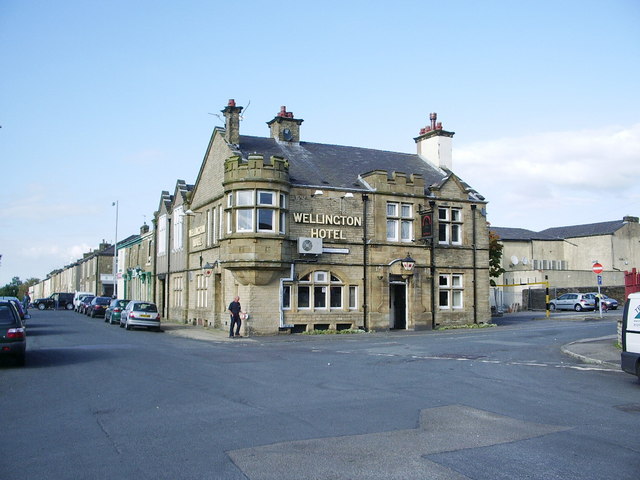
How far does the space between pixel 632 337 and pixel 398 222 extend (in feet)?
64.7

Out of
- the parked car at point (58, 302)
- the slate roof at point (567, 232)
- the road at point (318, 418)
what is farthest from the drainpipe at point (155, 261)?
the slate roof at point (567, 232)

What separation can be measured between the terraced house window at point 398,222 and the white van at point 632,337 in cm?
1910

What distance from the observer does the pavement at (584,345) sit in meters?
17.3

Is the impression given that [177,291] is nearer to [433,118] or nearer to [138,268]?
[138,268]

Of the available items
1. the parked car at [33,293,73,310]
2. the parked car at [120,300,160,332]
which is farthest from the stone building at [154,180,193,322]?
the parked car at [33,293,73,310]

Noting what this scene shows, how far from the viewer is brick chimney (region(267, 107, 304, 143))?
34.6 metres

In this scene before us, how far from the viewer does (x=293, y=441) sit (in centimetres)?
825

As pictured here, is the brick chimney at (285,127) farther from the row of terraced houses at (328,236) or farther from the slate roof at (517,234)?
the slate roof at (517,234)

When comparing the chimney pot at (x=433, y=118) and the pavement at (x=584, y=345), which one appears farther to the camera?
the chimney pot at (x=433, y=118)

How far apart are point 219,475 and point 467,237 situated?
96.6ft

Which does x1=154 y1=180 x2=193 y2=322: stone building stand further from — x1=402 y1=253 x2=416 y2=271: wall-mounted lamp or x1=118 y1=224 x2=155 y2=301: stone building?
x1=402 y1=253 x2=416 y2=271: wall-mounted lamp

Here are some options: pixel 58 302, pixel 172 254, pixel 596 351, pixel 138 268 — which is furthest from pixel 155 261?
pixel 596 351

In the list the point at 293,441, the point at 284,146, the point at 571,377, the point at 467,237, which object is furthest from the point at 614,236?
the point at 293,441

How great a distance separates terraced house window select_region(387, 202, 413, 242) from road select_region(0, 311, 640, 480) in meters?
14.3
